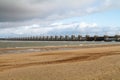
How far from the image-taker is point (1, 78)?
10523 millimetres

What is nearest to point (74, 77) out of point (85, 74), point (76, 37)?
point (85, 74)

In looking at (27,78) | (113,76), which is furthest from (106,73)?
(27,78)

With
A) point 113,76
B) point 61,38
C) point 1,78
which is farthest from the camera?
point 61,38

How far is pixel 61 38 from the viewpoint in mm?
192250

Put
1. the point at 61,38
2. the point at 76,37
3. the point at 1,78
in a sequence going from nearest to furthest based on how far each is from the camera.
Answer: the point at 1,78 → the point at 76,37 → the point at 61,38

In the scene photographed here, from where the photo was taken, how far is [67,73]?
11000 mm

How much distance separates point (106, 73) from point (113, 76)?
26.9 inches

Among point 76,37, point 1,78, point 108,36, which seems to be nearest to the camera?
point 1,78

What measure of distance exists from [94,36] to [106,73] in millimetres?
152728

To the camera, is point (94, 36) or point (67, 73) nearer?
point (67, 73)

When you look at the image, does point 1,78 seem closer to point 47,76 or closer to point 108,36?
point 47,76

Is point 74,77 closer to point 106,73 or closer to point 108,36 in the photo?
point 106,73

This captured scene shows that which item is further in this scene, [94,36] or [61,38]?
[61,38]

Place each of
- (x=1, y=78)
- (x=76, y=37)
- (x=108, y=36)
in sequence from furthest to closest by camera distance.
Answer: (x=76, y=37) < (x=108, y=36) < (x=1, y=78)
